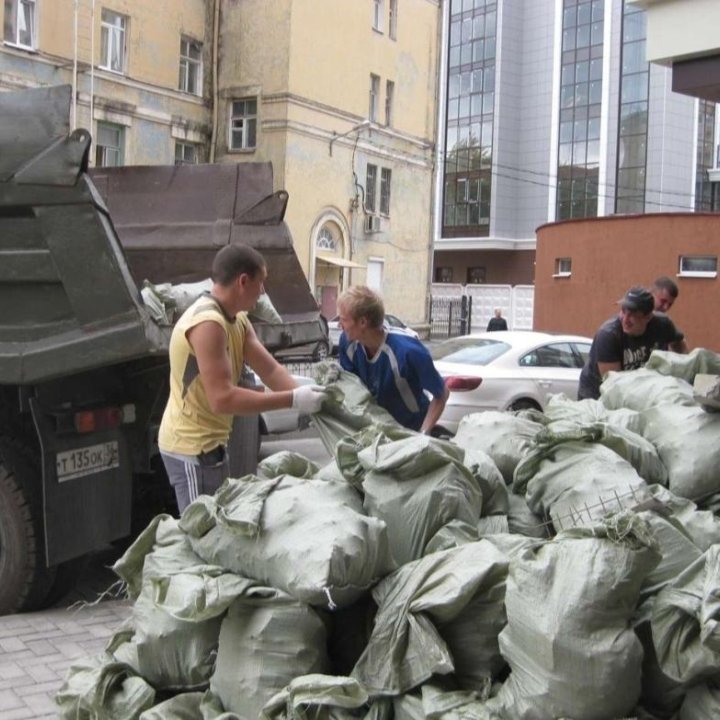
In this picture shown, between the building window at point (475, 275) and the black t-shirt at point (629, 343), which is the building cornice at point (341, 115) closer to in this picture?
the building window at point (475, 275)

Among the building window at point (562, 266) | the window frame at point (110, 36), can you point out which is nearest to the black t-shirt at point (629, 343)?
the building window at point (562, 266)

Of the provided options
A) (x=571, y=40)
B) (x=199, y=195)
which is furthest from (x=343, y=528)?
(x=571, y=40)

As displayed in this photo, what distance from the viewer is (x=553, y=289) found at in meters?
21.3

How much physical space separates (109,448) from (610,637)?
3290 mm

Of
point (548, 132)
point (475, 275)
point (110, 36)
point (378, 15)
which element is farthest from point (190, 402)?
point (475, 275)

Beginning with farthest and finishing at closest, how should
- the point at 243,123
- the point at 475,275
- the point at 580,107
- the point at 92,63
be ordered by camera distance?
the point at 475,275 < the point at 580,107 < the point at 243,123 < the point at 92,63

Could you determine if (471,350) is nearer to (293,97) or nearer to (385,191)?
(293,97)

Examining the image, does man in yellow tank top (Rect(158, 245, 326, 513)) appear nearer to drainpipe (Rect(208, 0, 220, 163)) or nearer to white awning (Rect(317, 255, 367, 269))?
white awning (Rect(317, 255, 367, 269))

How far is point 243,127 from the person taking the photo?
3106 cm

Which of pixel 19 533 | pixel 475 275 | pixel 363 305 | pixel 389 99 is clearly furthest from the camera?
pixel 475 275

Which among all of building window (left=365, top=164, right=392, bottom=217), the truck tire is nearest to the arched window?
building window (left=365, top=164, right=392, bottom=217)

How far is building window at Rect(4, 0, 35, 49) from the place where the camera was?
2481cm

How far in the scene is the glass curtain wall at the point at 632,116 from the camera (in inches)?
1858

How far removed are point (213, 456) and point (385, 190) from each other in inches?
1260
